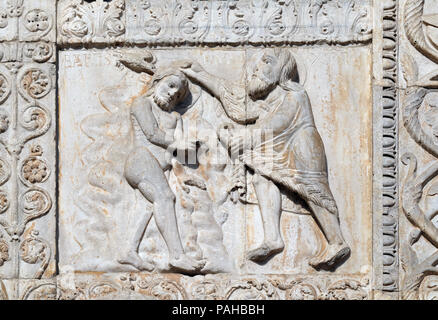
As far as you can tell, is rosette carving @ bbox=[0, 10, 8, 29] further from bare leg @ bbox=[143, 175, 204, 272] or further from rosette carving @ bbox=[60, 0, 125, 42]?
bare leg @ bbox=[143, 175, 204, 272]

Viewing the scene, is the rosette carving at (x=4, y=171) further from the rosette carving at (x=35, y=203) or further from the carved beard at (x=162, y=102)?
the carved beard at (x=162, y=102)

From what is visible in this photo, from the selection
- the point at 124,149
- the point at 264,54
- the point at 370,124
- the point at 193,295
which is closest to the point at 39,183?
the point at 124,149

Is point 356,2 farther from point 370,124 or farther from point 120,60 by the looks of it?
point 120,60

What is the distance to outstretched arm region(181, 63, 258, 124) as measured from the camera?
29.6 ft

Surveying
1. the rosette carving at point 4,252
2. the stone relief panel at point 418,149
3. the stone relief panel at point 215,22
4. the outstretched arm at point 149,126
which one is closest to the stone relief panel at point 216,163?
the outstretched arm at point 149,126

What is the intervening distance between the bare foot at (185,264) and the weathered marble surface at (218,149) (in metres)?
0.01

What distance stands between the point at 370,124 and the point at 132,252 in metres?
2.22

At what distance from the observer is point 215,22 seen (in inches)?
361

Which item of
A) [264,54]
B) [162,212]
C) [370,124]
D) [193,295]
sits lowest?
[193,295]

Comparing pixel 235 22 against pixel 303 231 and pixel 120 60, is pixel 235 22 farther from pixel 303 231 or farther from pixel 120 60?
pixel 303 231

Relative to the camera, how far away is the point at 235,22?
30.0ft

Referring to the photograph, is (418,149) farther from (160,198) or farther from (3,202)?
(3,202)

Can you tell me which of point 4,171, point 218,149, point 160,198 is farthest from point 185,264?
point 4,171

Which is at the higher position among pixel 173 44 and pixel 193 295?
pixel 173 44
